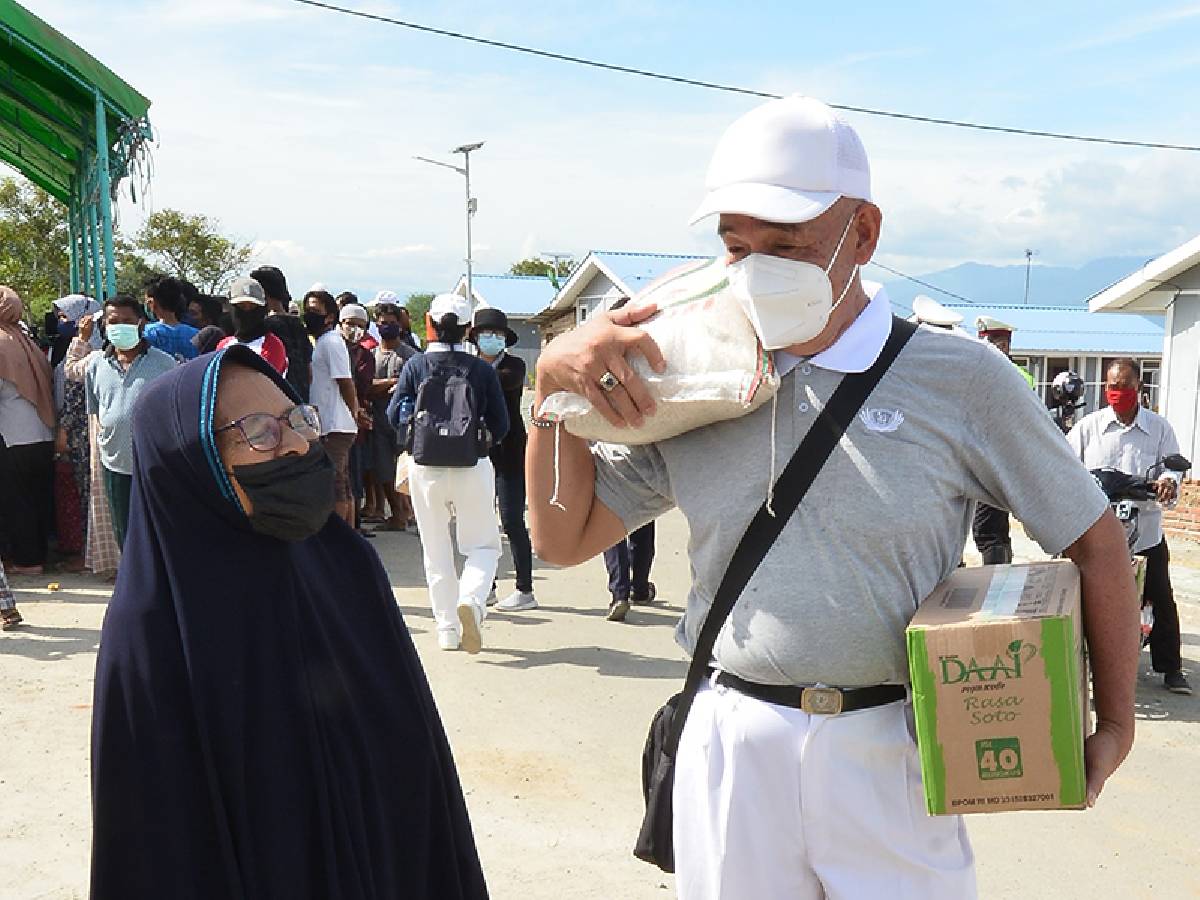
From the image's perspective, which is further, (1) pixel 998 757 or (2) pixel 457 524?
(2) pixel 457 524

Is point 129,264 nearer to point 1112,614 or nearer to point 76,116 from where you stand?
point 76,116

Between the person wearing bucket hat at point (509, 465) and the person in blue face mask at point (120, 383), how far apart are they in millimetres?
2254

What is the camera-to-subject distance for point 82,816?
14.0ft

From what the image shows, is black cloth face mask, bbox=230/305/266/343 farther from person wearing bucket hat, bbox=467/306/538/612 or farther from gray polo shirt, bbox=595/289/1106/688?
gray polo shirt, bbox=595/289/1106/688

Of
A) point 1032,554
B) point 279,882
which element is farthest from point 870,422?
point 1032,554

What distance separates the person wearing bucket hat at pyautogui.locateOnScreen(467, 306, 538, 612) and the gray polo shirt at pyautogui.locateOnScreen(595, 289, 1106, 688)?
218 inches

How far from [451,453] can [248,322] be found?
1573 mm

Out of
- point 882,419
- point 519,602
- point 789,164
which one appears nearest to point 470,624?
point 519,602

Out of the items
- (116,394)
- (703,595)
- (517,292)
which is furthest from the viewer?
(517,292)

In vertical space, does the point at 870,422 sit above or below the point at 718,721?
above

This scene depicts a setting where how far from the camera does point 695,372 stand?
6.16 ft

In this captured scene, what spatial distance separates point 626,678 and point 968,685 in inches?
177

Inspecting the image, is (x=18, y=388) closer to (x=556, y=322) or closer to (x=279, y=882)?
(x=279, y=882)

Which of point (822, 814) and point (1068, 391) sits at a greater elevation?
point (1068, 391)
